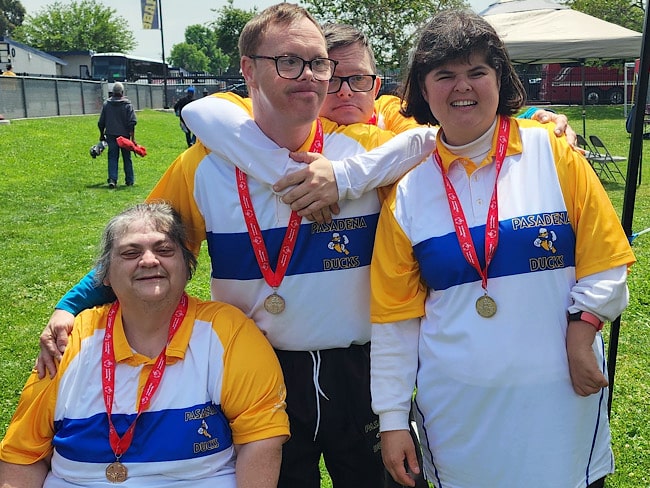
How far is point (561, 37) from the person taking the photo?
11047 millimetres

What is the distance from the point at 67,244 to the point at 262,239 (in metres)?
6.69

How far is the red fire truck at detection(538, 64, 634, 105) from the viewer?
32.1 metres

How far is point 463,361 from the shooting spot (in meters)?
1.98

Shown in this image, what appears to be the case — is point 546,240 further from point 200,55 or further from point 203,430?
point 200,55

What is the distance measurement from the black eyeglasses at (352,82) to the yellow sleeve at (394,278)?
57cm

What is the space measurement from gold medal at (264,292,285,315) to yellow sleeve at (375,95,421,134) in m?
0.81

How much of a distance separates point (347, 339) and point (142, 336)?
29.9 inches

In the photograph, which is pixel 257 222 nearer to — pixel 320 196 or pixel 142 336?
pixel 320 196

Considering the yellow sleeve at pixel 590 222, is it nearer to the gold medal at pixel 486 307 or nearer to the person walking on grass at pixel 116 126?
the gold medal at pixel 486 307

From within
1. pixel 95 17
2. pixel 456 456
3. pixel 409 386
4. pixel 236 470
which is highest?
pixel 95 17

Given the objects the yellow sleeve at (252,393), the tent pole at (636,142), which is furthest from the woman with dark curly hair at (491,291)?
the tent pole at (636,142)

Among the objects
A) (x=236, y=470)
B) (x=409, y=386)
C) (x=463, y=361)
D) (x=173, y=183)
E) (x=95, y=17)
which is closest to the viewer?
(x=463, y=361)

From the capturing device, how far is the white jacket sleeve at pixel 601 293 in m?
1.89

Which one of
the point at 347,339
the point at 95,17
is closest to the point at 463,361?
the point at 347,339
